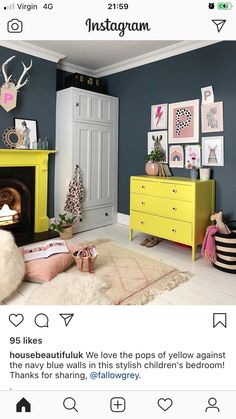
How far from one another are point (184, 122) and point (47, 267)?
224 cm

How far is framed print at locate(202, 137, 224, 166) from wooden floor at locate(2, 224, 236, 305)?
3.27 ft

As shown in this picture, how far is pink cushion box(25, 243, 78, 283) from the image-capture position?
2027 millimetres

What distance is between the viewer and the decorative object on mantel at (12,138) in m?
3.06

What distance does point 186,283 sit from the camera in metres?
2.16

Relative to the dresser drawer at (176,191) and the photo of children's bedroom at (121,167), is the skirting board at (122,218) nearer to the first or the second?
the photo of children's bedroom at (121,167)
